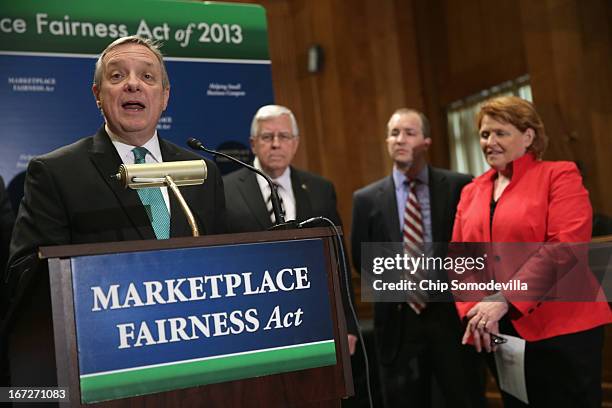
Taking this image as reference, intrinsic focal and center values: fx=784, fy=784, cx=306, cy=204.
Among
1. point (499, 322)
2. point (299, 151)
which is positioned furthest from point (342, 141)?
point (499, 322)

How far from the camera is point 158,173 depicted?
184 cm

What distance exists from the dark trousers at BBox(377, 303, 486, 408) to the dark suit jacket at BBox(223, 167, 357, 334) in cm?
27

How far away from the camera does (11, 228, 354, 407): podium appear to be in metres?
1.53

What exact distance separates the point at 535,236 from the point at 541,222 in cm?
6

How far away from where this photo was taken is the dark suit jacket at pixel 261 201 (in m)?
3.54

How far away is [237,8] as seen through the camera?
4238mm

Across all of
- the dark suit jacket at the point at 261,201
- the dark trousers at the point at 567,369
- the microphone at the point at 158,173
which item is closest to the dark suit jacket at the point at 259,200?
the dark suit jacket at the point at 261,201

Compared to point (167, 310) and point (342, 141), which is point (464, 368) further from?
point (342, 141)

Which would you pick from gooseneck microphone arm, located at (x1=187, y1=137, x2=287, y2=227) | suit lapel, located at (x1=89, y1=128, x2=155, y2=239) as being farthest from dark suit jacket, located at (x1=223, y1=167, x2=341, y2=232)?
gooseneck microphone arm, located at (x1=187, y1=137, x2=287, y2=227)

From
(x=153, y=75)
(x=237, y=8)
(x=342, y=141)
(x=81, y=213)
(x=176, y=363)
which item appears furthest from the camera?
(x=342, y=141)

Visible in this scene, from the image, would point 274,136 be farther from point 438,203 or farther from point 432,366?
point 432,366

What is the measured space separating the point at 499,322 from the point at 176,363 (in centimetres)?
183

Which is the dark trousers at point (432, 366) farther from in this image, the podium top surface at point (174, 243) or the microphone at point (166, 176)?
the microphone at point (166, 176)

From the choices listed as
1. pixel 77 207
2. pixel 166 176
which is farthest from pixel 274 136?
pixel 166 176
